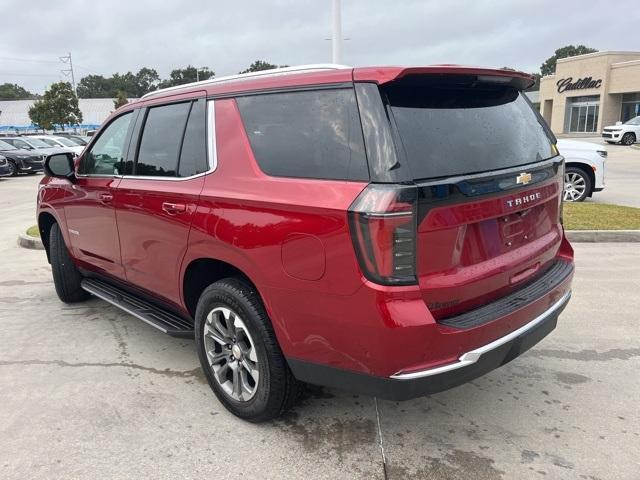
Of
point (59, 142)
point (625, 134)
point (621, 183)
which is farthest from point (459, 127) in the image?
point (625, 134)

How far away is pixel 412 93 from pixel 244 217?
1.04 metres

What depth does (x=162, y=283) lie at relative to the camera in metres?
3.61

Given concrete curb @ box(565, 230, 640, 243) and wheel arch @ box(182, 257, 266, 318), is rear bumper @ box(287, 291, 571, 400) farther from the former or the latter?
concrete curb @ box(565, 230, 640, 243)

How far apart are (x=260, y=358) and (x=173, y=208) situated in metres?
1.10

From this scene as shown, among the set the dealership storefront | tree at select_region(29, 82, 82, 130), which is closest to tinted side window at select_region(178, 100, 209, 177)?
the dealership storefront

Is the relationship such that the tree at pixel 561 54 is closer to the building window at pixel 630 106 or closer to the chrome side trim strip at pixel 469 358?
the building window at pixel 630 106

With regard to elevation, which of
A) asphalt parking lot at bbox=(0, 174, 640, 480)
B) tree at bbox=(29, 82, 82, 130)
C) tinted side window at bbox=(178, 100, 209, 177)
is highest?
tree at bbox=(29, 82, 82, 130)

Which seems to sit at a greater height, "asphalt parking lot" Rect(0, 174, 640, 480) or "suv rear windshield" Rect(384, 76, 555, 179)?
"suv rear windshield" Rect(384, 76, 555, 179)

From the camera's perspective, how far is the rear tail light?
2.25 meters

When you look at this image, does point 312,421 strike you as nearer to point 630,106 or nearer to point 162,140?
point 162,140

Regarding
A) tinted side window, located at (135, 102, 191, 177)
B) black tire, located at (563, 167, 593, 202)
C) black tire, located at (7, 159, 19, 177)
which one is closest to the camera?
tinted side window, located at (135, 102, 191, 177)

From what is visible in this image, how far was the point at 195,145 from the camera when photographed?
10.8ft

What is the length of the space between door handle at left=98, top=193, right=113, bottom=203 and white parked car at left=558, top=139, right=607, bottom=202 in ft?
26.8

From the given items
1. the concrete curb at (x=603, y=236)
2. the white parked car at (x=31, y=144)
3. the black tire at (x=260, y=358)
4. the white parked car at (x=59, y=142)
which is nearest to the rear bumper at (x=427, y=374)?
the black tire at (x=260, y=358)
